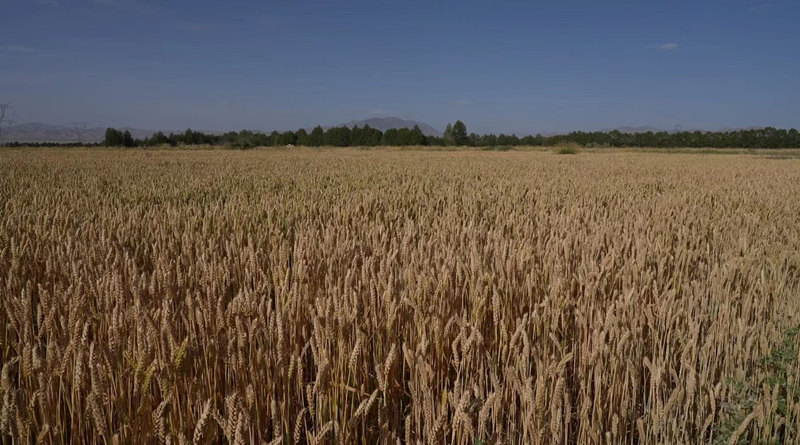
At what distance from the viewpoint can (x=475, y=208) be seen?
5672mm

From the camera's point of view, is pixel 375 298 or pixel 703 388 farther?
pixel 375 298

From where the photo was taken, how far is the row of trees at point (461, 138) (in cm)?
6981

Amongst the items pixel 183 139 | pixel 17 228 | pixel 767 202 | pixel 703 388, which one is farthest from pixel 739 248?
pixel 183 139

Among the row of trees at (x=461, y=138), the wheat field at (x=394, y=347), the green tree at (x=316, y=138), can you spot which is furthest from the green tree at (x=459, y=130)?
the wheat field at (x=394, y=347)

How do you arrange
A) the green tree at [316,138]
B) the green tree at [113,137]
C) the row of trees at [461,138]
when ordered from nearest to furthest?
the green tree at [113,137], the row of trees at [461,138], the green tree at [316,138]

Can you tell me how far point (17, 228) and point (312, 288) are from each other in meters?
2.79

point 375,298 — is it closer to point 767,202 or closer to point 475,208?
point 475,208

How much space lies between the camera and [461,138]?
301ft

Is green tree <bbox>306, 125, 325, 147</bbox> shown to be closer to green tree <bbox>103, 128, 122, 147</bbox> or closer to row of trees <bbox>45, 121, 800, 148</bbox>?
row of trees <bbox>45, 121, 800, 148</bbox>

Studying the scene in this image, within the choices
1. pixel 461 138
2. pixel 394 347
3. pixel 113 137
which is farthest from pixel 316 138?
pixel 394 347

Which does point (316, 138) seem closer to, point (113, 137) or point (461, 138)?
point (461, 138)

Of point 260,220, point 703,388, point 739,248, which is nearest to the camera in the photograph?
point 703,388

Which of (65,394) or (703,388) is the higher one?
(65,394)

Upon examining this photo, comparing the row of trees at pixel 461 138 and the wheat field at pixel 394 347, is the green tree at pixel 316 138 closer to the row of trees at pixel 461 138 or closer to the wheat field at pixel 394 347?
the row of trees at pixel 461 138
